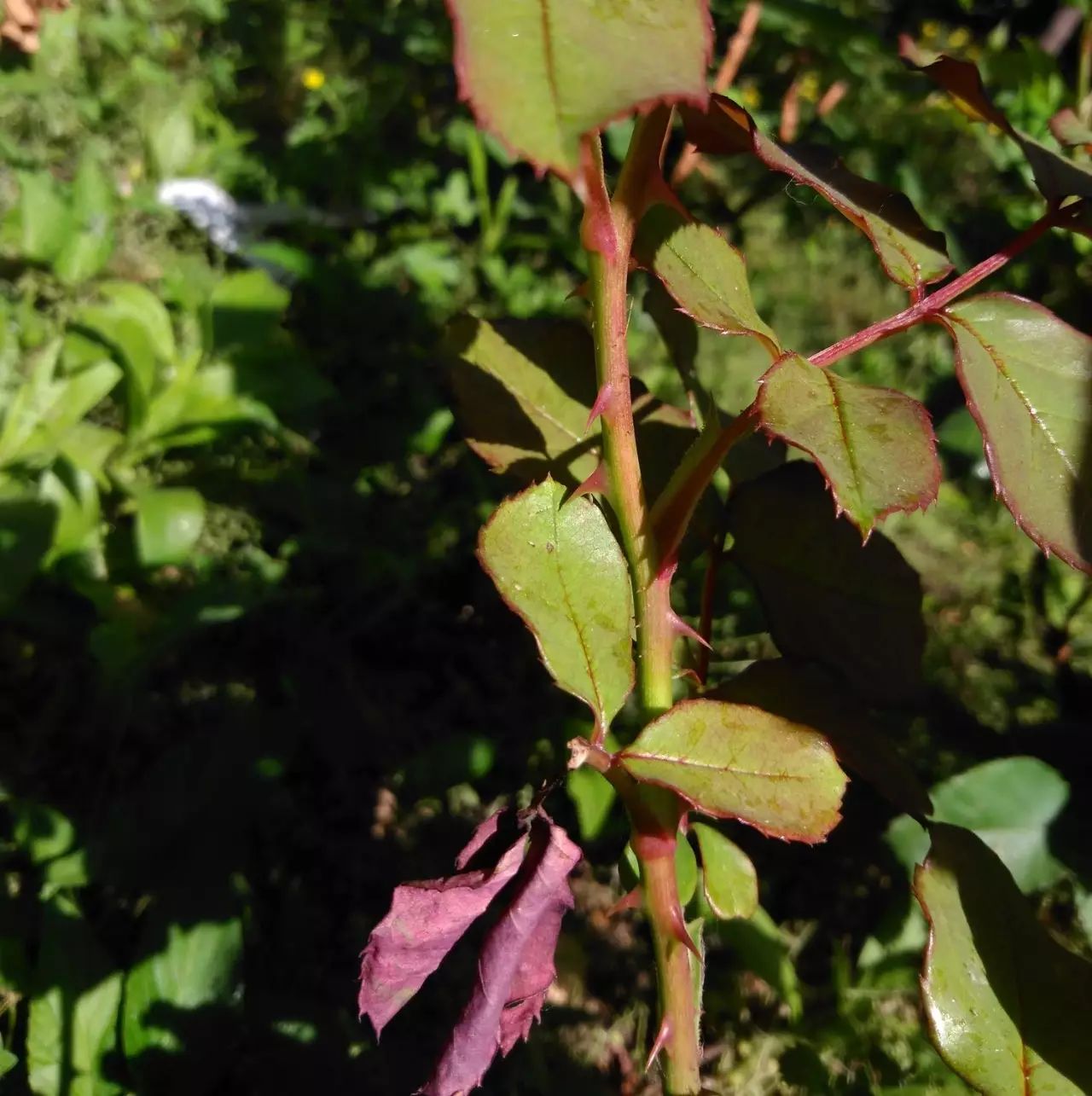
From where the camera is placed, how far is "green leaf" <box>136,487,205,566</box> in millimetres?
1524

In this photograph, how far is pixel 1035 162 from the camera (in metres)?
0.59

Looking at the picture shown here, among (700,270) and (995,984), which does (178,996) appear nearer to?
(995,984)

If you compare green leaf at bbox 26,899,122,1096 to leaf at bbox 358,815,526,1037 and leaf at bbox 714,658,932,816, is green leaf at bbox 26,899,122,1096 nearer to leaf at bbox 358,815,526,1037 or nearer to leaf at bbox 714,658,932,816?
leaf at bbox 358,815,526,1037

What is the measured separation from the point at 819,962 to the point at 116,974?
2.92 ft

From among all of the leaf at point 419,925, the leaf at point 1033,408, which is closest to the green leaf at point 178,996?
the leaf at point 419,925

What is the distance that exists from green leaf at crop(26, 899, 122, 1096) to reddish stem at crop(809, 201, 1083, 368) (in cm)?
99

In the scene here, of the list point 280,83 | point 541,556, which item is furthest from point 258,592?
point 280,83

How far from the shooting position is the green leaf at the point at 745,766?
1.78 feet

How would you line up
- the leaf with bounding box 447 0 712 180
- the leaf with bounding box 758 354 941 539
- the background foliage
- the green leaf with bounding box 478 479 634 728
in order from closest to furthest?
the leaf with bounding box 447 0 712 180
the leaf with bounding box 758 354 941 539
the green leaf with bounding box 478 479 634 728
the background foliage

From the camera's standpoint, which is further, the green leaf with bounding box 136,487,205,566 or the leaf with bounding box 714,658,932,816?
the green leaf with bounding box 136,487,205,566

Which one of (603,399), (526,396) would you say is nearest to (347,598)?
(526,396)

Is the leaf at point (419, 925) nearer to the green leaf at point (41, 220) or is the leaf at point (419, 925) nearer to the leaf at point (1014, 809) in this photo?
the leaf at point (1014, 809)

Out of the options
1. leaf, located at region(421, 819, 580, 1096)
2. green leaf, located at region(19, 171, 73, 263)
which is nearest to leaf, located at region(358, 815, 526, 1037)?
leaf, located at region(421, 819, 580, 1096)

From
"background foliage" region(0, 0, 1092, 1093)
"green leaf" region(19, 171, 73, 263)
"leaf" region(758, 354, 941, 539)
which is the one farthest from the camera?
"green leaf" region(19, 171, 73, 263)
